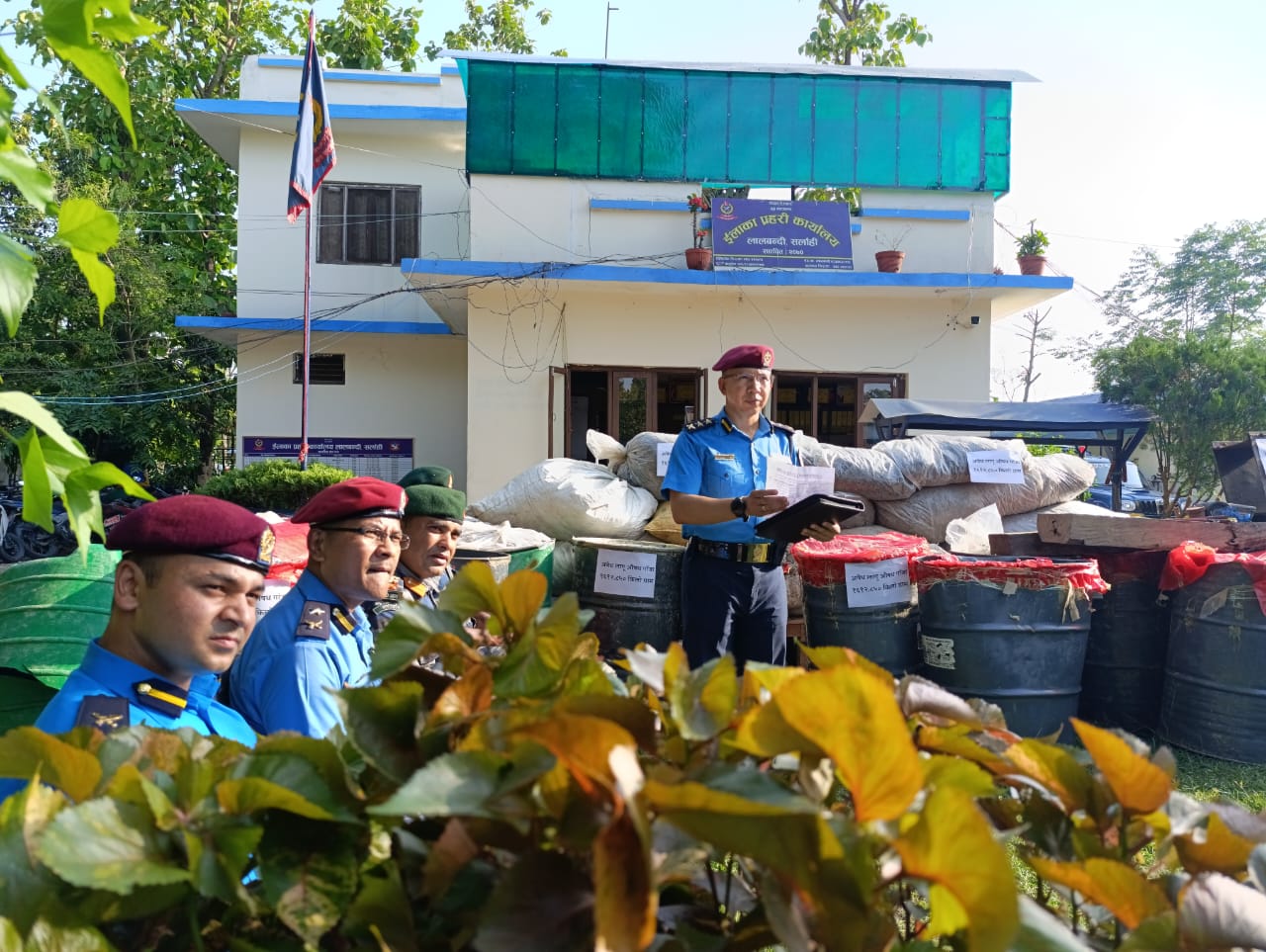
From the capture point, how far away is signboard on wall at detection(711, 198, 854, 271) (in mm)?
10672

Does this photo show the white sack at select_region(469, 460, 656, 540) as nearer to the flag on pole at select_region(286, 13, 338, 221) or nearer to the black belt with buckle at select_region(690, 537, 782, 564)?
the black belt with buckle at select_region(690, 537, 782, 564)

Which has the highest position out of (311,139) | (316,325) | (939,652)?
(311,139)

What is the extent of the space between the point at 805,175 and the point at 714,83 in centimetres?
143

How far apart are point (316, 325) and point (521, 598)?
12685 millimetres

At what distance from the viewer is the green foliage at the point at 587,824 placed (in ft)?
1.98

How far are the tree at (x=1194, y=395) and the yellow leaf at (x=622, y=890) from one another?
12521 mm

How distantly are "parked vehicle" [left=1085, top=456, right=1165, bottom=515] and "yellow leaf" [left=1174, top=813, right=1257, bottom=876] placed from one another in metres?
13.7

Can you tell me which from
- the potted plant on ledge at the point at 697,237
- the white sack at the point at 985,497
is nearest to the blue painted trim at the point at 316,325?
the potted plant on ledge at the point at 697,237

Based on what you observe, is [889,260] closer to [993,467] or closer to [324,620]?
[993,467]

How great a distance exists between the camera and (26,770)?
78 cm

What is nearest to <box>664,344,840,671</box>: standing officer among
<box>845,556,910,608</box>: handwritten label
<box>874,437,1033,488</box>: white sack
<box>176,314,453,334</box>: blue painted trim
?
<box>845,556,910,608</box>: handwritten label

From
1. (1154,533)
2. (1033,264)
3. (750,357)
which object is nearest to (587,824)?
(750,357)

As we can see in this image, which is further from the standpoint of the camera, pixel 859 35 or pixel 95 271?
pixel 859 35

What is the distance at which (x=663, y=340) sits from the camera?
441 inches
